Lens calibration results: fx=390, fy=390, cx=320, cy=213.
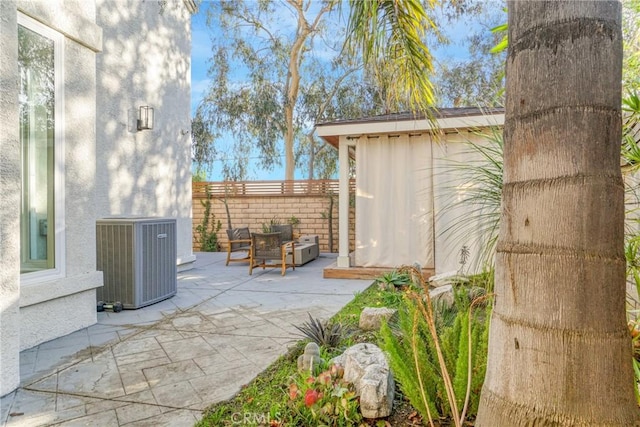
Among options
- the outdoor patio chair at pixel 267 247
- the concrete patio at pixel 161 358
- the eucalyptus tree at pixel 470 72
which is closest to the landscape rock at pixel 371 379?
the concrete patio at pixel 161 358

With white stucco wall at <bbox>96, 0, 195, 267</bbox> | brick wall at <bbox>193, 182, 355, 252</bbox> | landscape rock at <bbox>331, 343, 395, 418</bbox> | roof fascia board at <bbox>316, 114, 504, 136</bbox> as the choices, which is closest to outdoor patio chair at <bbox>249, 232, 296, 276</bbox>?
white stucco wall at <bbox>96, 0, 195, 267</bbox>

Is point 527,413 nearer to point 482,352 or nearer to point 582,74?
point 482,352

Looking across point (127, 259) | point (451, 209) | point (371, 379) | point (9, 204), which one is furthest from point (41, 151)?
point (451, 209)

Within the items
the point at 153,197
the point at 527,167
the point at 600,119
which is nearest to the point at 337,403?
the point at 527,167

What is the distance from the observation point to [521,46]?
51.8 inches

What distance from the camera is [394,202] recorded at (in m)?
7.32

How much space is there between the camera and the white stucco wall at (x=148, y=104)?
6.43m

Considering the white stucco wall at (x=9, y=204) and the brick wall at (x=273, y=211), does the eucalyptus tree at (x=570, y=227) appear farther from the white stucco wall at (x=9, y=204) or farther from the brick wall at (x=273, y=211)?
the brick wall at (x=273, y=211)

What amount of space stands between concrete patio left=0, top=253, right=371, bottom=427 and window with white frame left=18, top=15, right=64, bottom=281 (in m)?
0.91

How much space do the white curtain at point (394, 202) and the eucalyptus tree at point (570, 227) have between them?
5.93 m

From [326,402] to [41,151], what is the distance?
3706 mm

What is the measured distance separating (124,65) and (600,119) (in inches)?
294

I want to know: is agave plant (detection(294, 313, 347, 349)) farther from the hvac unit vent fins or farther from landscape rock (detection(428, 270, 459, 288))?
the hvac unit vent fins

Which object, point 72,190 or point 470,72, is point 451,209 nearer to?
point 72,190
